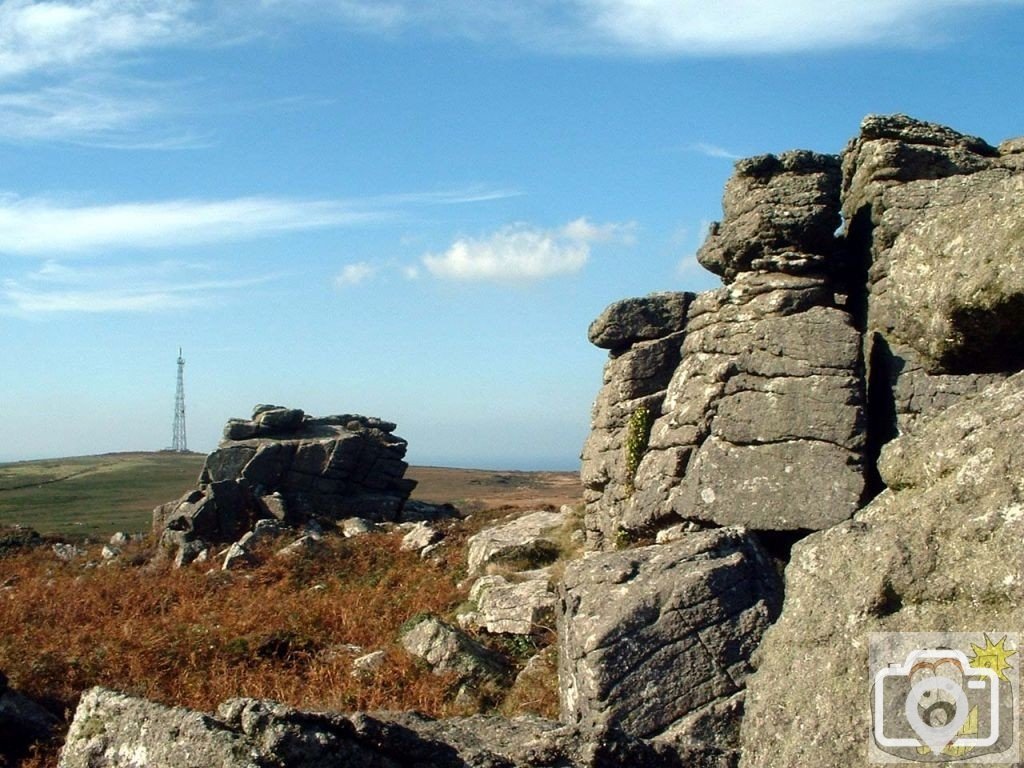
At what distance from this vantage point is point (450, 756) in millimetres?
5898

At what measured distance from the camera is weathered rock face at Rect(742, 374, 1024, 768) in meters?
4.32

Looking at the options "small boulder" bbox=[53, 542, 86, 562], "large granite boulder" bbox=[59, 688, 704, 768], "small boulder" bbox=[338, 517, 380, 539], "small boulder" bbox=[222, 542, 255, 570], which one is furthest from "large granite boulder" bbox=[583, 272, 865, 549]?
"small boulder" bbox=[53, 542, 86, 562]

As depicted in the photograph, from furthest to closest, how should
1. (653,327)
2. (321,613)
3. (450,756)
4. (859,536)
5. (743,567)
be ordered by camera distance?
(653,327), (321,613), (743,567), (450,756), (859,536)

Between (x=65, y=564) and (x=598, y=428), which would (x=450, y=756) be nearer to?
(x=598, y=428)

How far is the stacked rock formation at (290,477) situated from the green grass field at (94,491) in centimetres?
639

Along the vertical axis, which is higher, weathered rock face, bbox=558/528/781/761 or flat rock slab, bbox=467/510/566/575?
weathered rock face, bbox=558/528/781/761

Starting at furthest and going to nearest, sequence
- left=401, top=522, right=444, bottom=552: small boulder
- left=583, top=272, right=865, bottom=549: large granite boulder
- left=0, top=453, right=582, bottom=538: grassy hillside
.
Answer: left=0, top=453, right=582, bottom=538: grassy hillside, left=401, top=522, right=444, bottom=552: small boulder, left=583, top=272, right=865, bottom=549: large granite boulder

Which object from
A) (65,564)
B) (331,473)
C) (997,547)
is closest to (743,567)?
(997,547)

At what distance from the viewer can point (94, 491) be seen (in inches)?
3140

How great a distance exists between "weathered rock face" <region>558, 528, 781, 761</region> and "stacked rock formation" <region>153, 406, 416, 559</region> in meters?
22.2

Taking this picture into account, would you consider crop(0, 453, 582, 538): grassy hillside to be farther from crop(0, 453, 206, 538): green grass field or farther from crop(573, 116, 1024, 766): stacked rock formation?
crop(573, 116, 1024, 766): stacked rock formation

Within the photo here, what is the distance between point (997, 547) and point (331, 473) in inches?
1408

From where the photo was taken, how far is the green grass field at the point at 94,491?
5069cm

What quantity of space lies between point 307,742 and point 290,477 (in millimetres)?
33801
